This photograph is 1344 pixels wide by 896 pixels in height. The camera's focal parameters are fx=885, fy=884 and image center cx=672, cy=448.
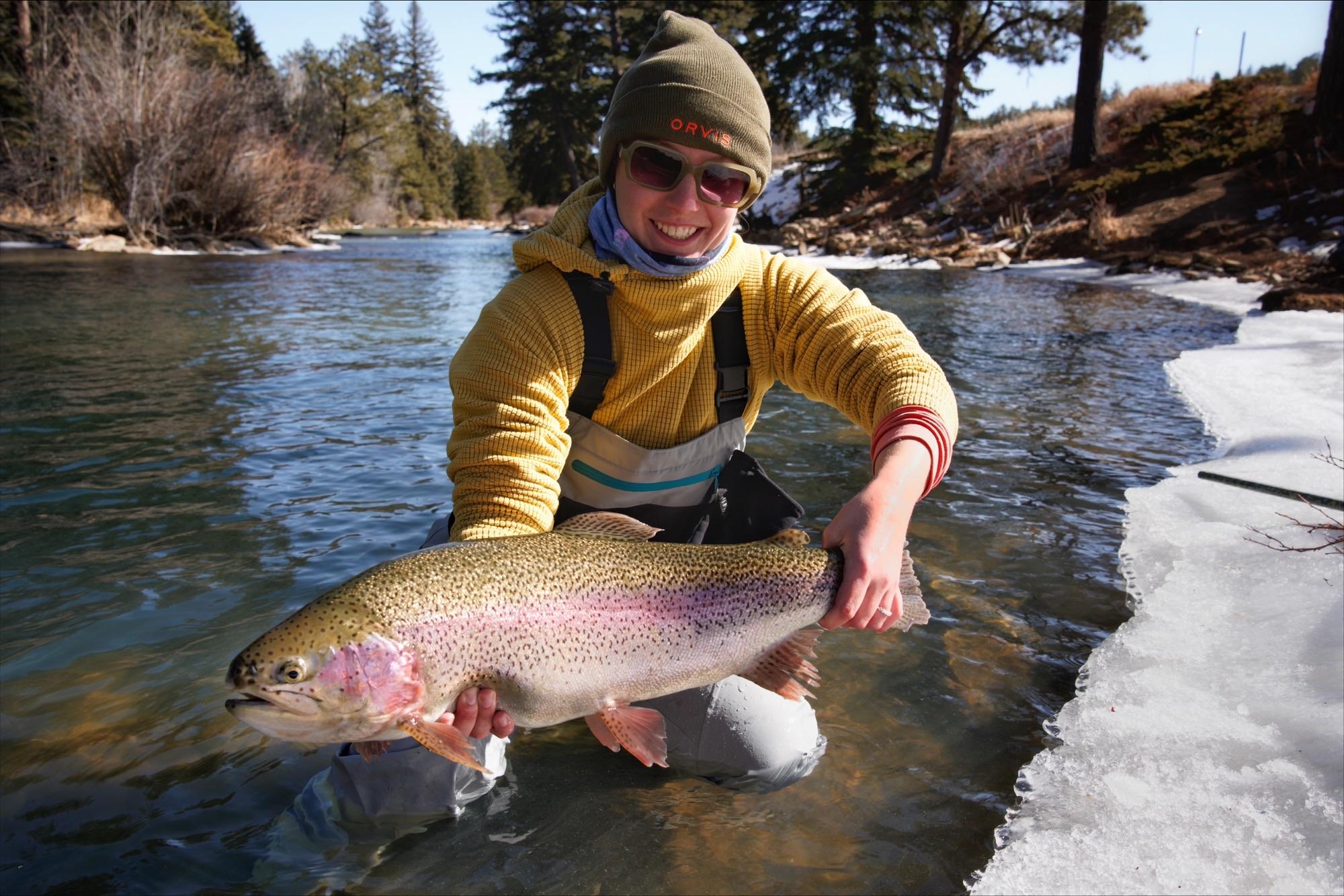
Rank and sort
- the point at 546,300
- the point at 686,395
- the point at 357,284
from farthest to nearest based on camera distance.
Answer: the point at 357,284 < the point at 686,395 < the point at 546,300

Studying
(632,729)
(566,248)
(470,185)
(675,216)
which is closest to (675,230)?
(675,216)

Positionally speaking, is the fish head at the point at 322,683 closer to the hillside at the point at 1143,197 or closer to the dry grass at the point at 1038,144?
the hillside at the point at 1143,197

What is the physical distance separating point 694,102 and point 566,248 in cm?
60

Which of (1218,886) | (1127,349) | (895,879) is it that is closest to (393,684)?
(895,879)

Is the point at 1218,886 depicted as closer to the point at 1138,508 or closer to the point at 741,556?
the point at 741,556

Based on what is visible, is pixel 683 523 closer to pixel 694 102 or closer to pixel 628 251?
pixel 628 251

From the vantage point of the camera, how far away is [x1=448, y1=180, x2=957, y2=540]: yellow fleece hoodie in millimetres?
2666

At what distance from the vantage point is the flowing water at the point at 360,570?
108 inches

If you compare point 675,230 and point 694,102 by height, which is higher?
point 694,102

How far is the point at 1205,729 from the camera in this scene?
2982 mm

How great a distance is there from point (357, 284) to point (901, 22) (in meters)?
23.7

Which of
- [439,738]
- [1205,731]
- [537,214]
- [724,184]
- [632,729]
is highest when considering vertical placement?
[537,214]

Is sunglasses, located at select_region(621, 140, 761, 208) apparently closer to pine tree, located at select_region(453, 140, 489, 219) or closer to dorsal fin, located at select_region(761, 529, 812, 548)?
dorsal fin, located at select_region(761, 529, 812, 548)

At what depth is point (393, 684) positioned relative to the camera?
205 cm
